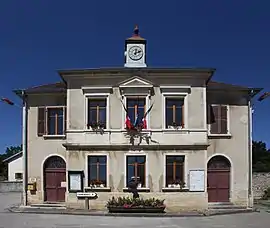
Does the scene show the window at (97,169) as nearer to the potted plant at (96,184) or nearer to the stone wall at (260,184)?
the potted plant at (96,184)

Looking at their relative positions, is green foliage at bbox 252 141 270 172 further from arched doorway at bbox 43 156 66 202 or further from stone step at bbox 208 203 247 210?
arched doorway at bbox 43 156 66 202

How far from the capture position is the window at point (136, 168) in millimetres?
23547

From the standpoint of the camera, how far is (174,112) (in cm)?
2398

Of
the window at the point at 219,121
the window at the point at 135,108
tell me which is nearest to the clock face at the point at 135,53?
the window at the point at 135,108

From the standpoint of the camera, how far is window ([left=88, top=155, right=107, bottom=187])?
2372cm

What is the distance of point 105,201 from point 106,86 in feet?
20.1

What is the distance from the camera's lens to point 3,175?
223ft

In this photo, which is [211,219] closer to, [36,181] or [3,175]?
[36,181]

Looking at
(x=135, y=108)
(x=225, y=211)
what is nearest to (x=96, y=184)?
(x=135, y=108)

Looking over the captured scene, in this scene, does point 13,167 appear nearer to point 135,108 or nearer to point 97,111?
point 97,111

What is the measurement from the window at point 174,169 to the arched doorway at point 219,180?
2.70 m

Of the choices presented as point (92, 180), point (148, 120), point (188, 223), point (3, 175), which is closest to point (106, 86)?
point (148, 120)

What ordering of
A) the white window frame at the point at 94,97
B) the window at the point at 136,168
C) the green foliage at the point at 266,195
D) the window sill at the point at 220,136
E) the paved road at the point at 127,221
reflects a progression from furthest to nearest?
1. the green foliage at the point at 266,195
2. the window sill at the point at 220,136
3. the white window frame at the point at 94,97
4. the window at the point at 136,168
5. the paved road at the point at 127,221

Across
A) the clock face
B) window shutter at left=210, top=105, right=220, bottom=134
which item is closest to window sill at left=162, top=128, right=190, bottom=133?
window shutter at left=210, top=105, right=220, bottom=134
